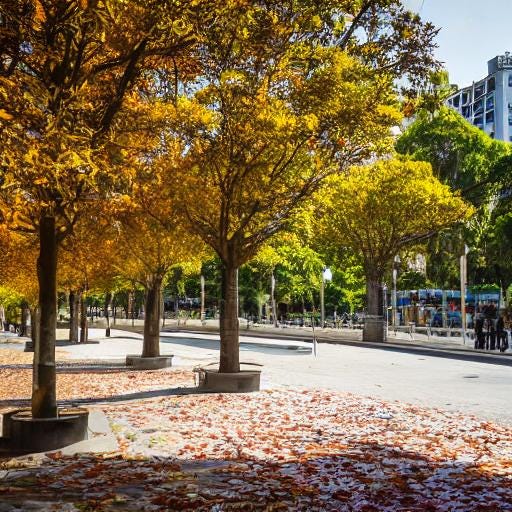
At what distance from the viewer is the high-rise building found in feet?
374

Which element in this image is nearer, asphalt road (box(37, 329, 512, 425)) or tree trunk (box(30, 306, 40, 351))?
tree trunk (box(30, 306, 40, 351))

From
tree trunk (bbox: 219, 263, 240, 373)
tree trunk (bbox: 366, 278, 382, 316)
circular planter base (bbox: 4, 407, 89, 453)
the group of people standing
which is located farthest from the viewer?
tree trunk (bbox: 366, 278, 382, 316)

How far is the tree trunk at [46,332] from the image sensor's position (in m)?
9.41

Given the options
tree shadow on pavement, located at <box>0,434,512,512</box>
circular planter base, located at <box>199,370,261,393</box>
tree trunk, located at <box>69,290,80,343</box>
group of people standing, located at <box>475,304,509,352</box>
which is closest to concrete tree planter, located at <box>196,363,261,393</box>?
circular planter base, located at <box>199,370,261,393</box>

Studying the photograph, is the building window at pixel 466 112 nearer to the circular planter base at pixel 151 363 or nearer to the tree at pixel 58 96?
the circular planter base at pixel 151 363

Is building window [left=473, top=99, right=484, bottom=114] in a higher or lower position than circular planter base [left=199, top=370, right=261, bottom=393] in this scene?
higher

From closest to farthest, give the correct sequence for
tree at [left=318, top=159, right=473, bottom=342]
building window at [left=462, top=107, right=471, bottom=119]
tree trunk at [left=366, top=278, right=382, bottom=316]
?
tree at [left=318, top=159, right=473, bottom=342] → tree trunk at [left=366, top=278, right=382, bottom=316] → building window at [left=462, top=107, right=471, bottom=119]

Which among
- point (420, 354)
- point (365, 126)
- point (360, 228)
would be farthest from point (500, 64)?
point (365, 126)

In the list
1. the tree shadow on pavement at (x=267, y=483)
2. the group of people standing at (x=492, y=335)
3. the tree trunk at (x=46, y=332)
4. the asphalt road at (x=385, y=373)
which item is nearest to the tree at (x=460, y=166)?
the group of people standing at (x=492, y=335)

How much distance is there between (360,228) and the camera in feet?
129

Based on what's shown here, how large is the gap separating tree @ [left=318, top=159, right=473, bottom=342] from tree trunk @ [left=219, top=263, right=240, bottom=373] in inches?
812

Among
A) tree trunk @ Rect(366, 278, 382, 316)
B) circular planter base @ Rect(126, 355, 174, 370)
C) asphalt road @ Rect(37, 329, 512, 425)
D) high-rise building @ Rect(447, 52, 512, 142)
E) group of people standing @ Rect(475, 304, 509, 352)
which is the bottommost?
asphalt road @ Rect(37, 329, 512, 425)

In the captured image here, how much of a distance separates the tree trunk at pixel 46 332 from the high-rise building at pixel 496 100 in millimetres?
108487

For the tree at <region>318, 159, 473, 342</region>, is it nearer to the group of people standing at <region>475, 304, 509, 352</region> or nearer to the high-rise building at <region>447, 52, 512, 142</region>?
the group of people standing at <region>475, 304, 509, 352</region>
